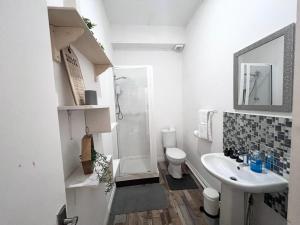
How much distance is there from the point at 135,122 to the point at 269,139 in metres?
2.01

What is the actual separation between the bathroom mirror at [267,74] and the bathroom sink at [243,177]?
51 centimetres

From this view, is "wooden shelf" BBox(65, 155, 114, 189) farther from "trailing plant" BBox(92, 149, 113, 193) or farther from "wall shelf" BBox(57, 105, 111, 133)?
"wall shelf" BBox(57, 105, 111, 133)

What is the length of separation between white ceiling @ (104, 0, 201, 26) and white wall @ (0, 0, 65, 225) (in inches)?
80.0

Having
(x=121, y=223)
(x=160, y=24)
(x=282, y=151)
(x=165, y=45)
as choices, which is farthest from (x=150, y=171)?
(x=160, y=24)

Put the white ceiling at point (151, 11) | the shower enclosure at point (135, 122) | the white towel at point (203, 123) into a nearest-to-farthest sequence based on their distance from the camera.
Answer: the white towel at point (203, 123)
the white ceiling at point (151, 11)
the shower enclosure at point (135, 122)

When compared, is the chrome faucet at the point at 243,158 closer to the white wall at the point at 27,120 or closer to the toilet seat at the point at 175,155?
the toilet seat at the point at 175,155

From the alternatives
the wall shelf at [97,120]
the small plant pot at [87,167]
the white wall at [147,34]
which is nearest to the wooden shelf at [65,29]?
the wall shelf at [97,120]

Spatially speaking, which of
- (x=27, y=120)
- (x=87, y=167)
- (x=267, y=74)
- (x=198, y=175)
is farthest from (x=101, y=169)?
(x=198, y=175)

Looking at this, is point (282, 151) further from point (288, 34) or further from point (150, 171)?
point (150, 171)

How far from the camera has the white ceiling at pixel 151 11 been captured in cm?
219

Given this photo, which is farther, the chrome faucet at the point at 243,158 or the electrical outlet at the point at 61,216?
the chrome faucet at the point at 243,158

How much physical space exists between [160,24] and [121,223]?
3.17 meters

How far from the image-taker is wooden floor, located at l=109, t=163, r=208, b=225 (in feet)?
5.61

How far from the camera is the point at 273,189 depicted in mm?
1042
